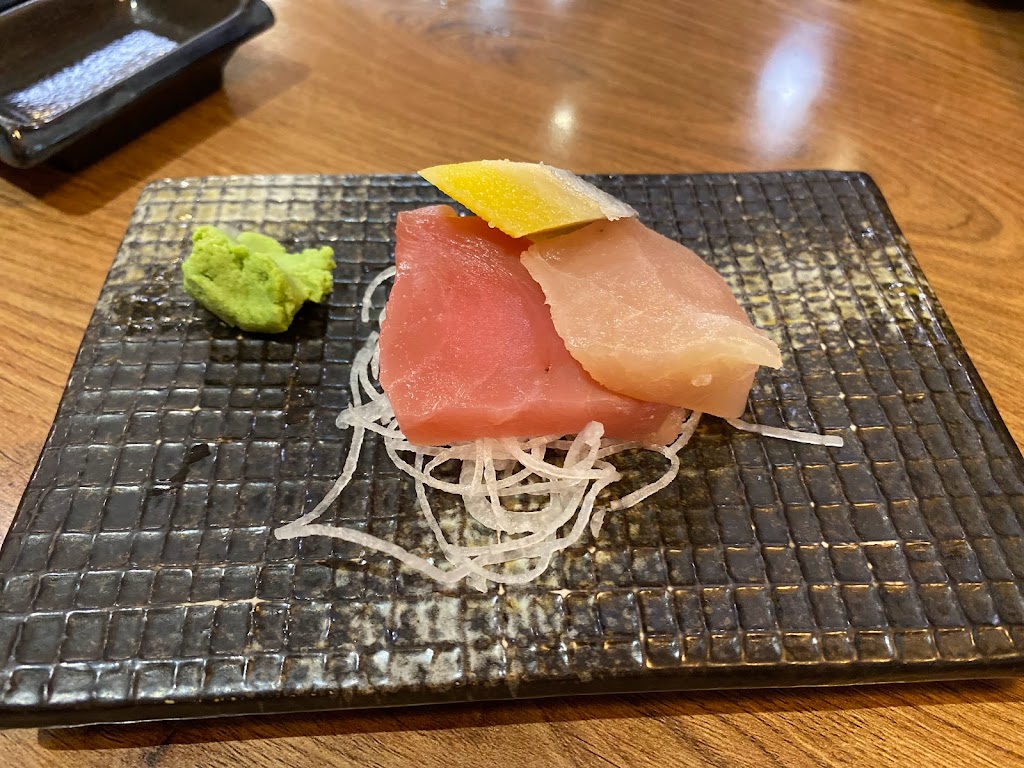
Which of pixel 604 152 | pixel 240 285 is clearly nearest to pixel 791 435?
pixel 240 285

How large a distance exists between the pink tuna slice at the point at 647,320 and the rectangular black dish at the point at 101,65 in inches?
63.2

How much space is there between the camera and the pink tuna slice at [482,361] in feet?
4.92

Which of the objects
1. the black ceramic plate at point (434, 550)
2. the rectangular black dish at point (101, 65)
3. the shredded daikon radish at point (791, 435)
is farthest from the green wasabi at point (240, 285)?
the shredded daikon radish at point (791, 435)

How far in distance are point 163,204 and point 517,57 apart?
177cm

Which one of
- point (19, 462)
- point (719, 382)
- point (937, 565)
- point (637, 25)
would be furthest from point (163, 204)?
point (637, 25)

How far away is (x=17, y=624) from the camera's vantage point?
1.29m

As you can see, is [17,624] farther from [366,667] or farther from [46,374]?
[46,374]

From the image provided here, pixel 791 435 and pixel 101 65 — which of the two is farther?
pixel 101 65

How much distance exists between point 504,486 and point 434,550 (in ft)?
0.68

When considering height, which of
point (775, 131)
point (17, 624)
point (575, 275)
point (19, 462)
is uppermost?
point (575, 275)

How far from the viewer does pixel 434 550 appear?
142 centimetres

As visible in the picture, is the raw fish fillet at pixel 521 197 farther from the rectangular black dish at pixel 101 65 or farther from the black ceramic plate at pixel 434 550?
the rectangular black dish at pixel 101 65

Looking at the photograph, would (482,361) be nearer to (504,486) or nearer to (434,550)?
(504,486)

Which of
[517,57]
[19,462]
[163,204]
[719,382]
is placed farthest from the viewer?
[517,57]
